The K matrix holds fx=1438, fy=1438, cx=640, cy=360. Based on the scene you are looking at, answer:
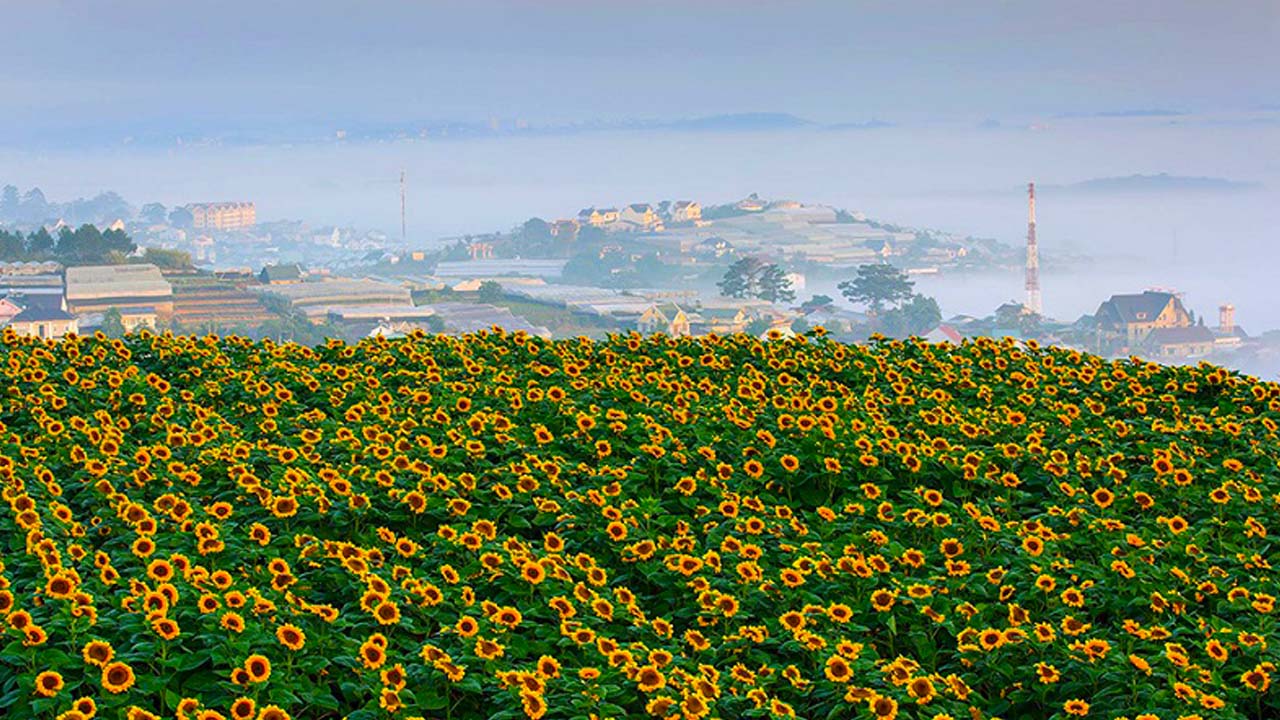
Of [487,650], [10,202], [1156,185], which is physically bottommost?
[487,650]

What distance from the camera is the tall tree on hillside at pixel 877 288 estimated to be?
3569cm

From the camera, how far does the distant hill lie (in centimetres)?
5328

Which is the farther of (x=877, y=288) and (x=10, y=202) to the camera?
(x=10, y=202)

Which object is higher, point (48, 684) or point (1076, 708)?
point (48, 684)

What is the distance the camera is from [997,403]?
192 inches

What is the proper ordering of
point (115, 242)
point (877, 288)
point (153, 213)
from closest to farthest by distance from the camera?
point (115, 242) → point (877, 288) → point (153, 213)

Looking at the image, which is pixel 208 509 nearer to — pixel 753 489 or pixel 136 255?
pixel 753 489

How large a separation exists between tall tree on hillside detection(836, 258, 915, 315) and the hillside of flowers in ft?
101

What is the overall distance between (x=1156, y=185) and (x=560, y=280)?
78.8 feet

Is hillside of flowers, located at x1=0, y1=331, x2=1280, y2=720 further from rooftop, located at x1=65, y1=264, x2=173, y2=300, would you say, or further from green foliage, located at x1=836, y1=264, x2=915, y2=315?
green foliage, located at x1=836, y1=264, x2=915, y2=315

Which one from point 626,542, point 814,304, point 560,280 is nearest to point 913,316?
point 814,304

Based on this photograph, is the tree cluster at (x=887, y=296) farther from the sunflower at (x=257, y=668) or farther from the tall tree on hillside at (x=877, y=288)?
the sunflower at (x=257, y=668)

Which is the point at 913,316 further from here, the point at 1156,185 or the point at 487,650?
the point at 487,650

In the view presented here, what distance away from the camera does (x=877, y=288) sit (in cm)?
3569
